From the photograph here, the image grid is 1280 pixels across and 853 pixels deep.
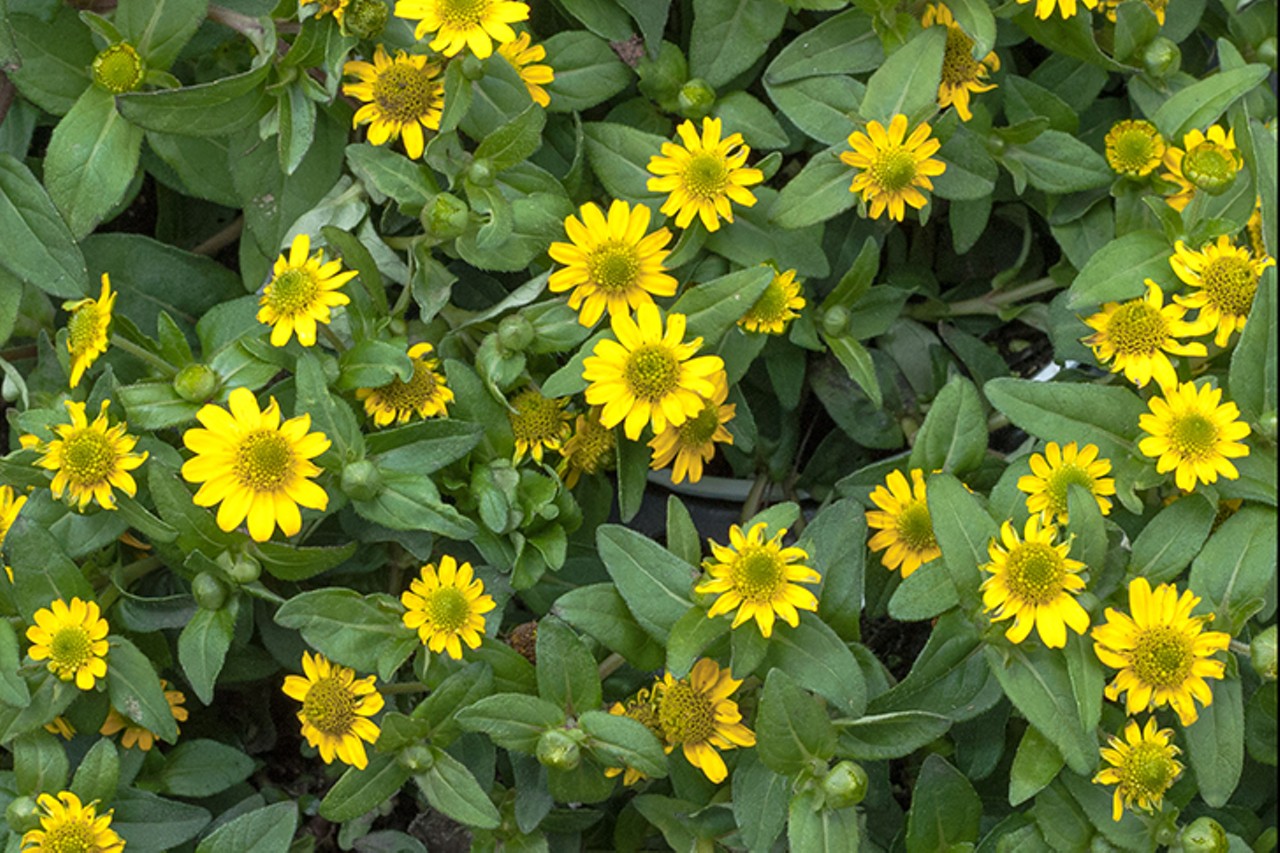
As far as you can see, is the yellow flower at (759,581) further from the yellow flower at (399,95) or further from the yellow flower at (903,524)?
the yellow flower at (399,95)

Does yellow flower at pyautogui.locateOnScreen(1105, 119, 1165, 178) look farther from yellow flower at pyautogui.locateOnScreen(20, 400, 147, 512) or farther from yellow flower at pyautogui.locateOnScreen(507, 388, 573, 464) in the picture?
yellow flower at pyautogui.locateOnScreen(20, 400, 147, 512)

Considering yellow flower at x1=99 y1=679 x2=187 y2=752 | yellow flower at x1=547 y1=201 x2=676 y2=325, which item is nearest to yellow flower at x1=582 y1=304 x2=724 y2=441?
yellow flower at x1=547 y1=201 x2=676 y2=325

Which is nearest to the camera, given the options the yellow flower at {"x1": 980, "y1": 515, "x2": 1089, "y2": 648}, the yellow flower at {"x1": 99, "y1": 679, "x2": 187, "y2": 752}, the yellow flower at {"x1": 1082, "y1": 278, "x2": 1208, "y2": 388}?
the yellow flower at {"x1": 980, "y1": 515, "x2": 1089, "y2": 648}

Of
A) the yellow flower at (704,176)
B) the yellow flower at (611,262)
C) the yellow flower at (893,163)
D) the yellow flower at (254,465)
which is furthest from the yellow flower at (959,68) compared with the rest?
the yellow flower at (254,465)

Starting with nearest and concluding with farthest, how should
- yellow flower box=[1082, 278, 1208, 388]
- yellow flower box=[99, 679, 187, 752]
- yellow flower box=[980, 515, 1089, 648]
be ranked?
yellow flower box=[980, 515, 1089, 648] < yellow flower box=[1082, 278, 1208, 388] < yellow flower box=[99, 679, 187, 752]

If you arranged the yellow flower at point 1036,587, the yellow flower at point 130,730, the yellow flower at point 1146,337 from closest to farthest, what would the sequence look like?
the yellow flower at point 1036,587, the yellow flower at point 1146,337, the yellow flower at point 130,730

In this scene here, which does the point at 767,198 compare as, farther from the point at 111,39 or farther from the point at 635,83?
the point at 111,39

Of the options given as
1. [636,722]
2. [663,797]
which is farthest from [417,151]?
[663,797]

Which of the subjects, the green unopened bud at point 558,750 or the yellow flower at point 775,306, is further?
the yellow flower at point 775,306
